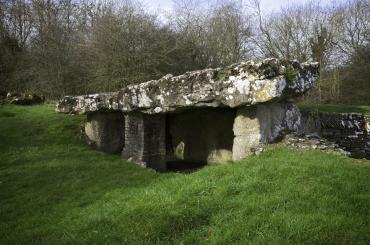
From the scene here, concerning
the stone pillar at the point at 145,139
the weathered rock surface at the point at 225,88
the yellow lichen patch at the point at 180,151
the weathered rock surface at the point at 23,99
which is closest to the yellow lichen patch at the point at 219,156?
the yellow lichen patch at the point at 180,151

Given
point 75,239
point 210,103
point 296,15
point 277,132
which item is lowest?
point 75,239

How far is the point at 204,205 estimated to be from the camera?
19.0ft

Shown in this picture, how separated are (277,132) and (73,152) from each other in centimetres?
575

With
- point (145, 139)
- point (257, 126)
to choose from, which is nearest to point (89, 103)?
point (145, 139)

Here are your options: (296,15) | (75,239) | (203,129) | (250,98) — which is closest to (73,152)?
(203,129)

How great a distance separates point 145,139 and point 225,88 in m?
3.36

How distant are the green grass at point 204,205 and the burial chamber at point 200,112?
1.18m

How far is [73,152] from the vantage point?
1144 centimetres

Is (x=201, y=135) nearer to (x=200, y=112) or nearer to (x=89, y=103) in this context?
(x=200, y=112)

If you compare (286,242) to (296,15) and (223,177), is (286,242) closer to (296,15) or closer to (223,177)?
(223,177)

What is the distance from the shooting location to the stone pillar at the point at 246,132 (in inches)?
353

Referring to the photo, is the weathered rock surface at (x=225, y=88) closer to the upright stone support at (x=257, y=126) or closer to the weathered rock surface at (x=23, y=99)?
the upright stone support at (x=257, y=126)

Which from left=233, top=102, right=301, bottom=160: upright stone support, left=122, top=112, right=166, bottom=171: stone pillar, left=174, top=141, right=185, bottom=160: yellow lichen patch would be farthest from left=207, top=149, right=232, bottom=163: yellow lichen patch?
left=233, top=102, right=301, bottom=160: upright stone support

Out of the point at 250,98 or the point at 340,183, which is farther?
the point at 250,98
